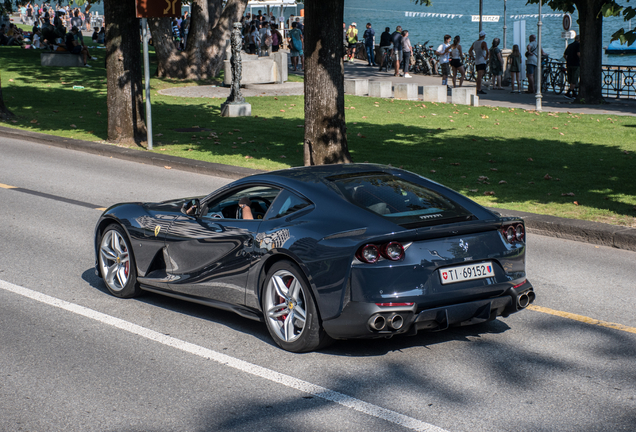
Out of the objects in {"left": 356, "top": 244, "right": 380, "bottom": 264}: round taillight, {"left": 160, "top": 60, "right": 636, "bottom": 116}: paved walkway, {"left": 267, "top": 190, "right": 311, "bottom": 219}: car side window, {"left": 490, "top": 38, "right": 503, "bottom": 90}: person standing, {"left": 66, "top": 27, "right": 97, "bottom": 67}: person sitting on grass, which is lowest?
{"left": 356, "top": 244, "right": 380, "bottom": 264}: round taillight

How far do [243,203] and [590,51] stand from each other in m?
21.4

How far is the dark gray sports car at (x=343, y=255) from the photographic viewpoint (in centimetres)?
525

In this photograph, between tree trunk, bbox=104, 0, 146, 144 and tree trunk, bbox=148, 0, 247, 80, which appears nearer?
tree trunk, bbox=104, 0, 146, 144

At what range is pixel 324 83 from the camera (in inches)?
545

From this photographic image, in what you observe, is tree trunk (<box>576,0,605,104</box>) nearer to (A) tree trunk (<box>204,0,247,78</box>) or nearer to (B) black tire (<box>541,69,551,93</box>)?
(B) black tire (<box>541,69,551,93</box>)

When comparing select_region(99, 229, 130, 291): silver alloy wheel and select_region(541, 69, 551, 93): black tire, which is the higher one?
select_region(541, 69, 551, 93): black tire

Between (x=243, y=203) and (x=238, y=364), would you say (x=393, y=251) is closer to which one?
(x=238, y=364)

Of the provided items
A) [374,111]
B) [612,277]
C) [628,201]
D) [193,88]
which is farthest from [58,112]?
[612,277]

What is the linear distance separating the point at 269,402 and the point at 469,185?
8385mm

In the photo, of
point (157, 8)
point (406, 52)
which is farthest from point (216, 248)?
point (406, 52)

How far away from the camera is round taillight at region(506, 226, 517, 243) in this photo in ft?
18.9

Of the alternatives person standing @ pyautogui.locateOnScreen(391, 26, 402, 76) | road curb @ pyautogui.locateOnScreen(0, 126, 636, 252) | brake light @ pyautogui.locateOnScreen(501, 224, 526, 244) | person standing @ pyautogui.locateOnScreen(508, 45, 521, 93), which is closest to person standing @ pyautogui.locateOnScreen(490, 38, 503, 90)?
person standing @ pyautogui.locateOnScreen(508, 45, 521, 93)

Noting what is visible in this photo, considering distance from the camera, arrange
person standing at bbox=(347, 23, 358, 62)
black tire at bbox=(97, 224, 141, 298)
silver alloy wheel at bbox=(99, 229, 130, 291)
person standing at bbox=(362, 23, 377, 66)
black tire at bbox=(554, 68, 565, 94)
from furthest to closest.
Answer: person standing at bbox=(347, 23, 358, 62) → person standing at bbox=(362, 23, 377, 66) → black tire at bbox=(554, 68, 565, 94) → silver alloy wheel at bbox=(99, 229, 130, 291) → black tire at bbox=(97, 224, 141, 298)

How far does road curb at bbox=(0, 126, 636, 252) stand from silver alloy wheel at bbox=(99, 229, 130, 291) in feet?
16.9
